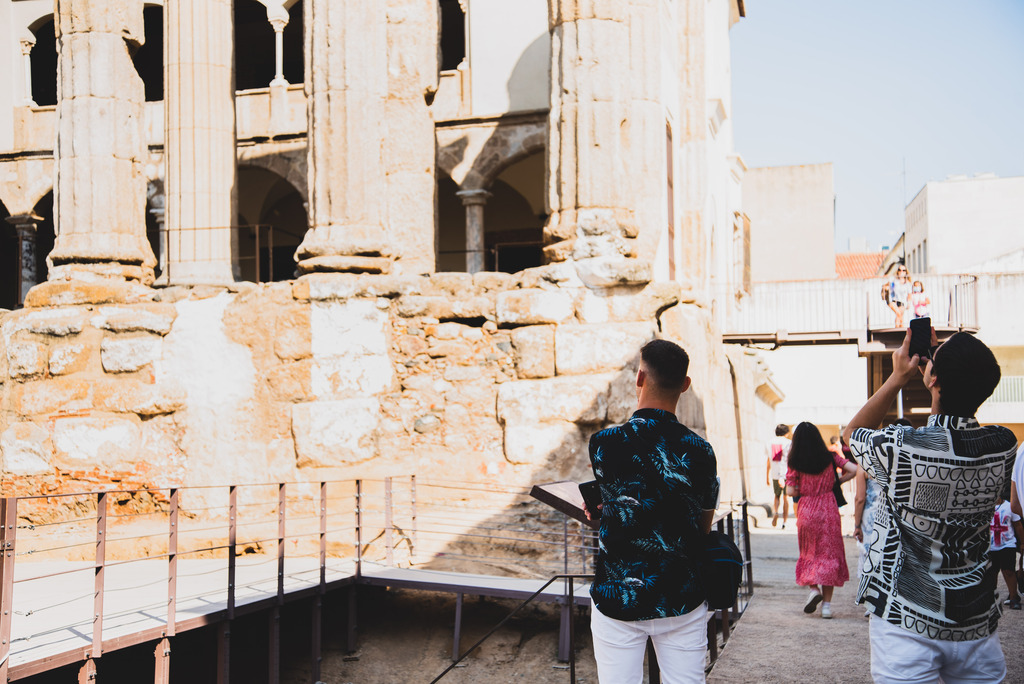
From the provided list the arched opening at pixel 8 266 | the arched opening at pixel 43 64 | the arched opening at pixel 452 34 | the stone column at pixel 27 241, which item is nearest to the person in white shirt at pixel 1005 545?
the arched opening at pixel 452 34

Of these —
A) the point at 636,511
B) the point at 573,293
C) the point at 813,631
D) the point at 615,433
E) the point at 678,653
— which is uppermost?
the point at 573,293

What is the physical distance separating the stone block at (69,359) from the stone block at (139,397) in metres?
0.27

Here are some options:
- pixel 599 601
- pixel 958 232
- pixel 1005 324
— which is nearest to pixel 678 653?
pixel 599 601

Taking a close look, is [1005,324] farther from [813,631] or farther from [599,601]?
[599,601]

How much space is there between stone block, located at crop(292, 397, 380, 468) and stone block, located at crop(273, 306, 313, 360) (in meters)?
0.49

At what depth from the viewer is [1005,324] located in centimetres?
2595

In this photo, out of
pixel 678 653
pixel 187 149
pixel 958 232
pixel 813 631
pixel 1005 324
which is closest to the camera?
pixel 678 653

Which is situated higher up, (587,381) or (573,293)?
(573,293)

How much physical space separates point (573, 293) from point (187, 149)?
233 inches

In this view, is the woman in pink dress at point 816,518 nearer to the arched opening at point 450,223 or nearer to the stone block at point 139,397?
the stone block at point 139,397

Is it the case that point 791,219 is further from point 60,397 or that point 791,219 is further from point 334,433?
point 60,397

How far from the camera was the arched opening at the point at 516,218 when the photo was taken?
22469mm

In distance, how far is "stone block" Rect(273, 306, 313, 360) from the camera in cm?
967

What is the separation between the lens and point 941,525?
10.3 feet
